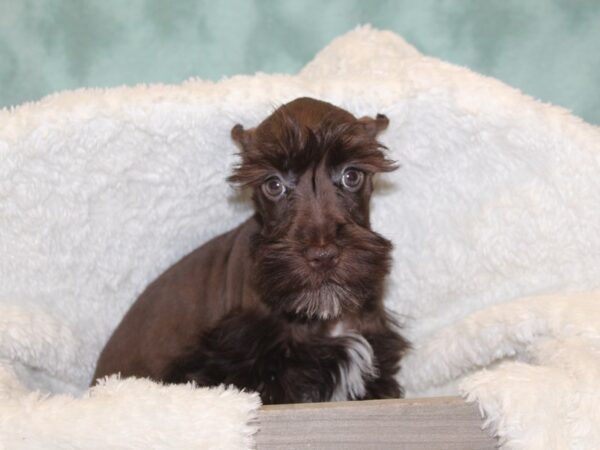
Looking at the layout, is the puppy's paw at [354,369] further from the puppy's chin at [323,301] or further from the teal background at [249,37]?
the teal background at [249,37]

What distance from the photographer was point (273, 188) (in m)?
2.63

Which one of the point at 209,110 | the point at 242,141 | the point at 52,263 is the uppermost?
the point at 209,110

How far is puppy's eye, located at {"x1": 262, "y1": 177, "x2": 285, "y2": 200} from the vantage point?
2617mm

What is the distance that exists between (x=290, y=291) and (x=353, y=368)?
0.47 m

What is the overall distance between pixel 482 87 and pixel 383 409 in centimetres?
139

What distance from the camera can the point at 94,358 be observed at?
315cm

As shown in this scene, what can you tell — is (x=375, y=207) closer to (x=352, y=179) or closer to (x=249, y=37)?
(x=352, y=179)

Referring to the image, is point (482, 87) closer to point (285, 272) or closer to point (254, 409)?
point (285, 272)

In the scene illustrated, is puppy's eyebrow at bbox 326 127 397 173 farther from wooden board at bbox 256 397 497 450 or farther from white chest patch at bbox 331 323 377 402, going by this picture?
wooden board at bbox 256 397 497 450

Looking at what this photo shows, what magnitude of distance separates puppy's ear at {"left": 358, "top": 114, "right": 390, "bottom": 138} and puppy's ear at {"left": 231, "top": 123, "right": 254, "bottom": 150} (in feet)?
1.16

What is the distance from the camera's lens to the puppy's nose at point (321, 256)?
7.75 feet

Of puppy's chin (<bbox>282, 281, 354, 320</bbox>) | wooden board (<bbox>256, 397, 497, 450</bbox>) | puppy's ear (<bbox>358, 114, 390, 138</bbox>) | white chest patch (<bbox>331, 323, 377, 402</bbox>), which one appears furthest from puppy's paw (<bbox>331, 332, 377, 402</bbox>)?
wooden board (<bbox>256, 397, 497, 450</bbox>)

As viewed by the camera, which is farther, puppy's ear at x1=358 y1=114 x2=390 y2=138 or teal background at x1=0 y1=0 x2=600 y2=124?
teal background at x1=0 y1=0 x2=600 y2=124

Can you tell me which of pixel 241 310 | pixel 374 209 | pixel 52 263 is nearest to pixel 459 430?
pixel 241 310
